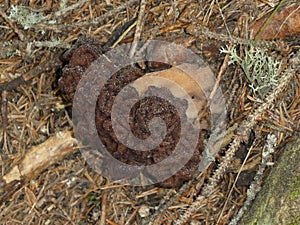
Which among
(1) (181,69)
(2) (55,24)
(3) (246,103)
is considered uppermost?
(2) (55,24)

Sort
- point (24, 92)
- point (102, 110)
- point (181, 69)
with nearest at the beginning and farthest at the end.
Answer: point (102, 110) < point (181, 69) < point (24, 92)

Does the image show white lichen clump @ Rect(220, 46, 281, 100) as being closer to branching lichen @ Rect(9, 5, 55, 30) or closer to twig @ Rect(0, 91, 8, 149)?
branching lichen @ Rect(9, 5, 55, 30)

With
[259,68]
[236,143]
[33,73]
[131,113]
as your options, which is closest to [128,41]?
[131,113]

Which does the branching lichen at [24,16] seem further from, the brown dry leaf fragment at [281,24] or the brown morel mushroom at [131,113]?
the brown dry leaf fragment at [281,24]

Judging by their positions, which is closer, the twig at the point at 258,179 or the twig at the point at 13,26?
the twig at the point at 258,179

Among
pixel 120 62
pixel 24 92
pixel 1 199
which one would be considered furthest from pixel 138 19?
pixel 1 199

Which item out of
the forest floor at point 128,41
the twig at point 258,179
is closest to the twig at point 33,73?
the forest floor at point 128,41

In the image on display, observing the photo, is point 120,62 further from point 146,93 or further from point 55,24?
point 55,24
